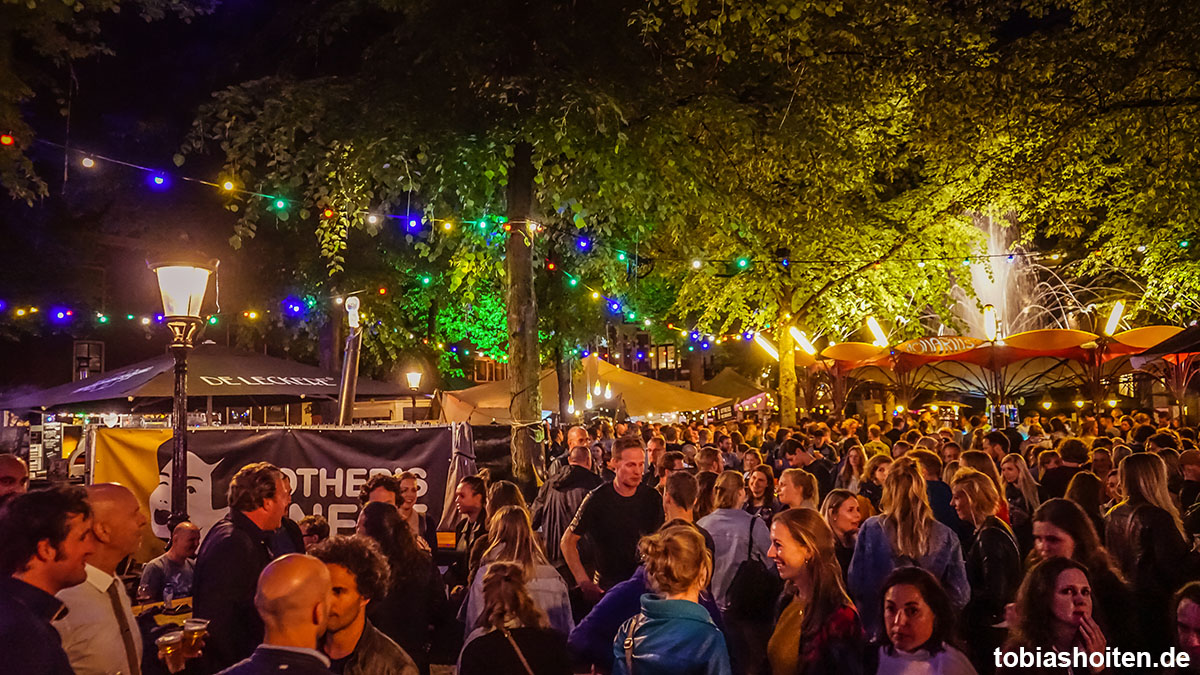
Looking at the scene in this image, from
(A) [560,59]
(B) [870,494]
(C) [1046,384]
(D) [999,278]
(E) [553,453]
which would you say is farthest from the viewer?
(D) [999,278]

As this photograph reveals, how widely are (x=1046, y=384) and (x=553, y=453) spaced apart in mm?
16308

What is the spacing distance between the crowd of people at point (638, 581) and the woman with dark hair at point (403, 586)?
1 cm

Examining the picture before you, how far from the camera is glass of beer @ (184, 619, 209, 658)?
14.0 feet

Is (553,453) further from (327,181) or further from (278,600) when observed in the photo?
(278,600)

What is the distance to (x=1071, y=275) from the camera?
33.7 metres

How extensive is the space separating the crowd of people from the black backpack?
0.04ft

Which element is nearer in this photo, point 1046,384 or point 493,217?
point 493,217

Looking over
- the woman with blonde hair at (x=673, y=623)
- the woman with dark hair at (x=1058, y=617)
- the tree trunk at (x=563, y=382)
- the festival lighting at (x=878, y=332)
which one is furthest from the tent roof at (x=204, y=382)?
the festival lighting at (x=878, y=332)

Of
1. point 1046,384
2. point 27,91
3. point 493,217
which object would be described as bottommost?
point 1046,384

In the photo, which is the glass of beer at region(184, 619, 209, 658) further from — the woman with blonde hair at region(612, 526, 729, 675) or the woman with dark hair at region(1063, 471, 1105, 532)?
the woman with dark hair at region(1063, 471, 1105, 532)

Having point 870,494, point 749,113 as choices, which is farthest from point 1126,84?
point 870,494

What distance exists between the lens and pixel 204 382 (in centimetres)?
1259

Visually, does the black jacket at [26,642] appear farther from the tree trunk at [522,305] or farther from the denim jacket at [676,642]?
the tree trunk at [522,305]

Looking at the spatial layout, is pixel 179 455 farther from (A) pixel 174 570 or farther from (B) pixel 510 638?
(B) pixel 510 638
